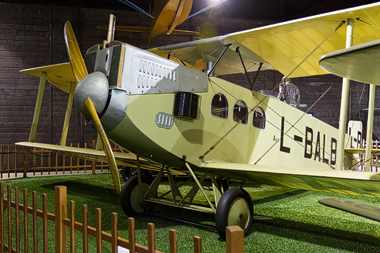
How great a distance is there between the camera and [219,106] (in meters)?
4.62

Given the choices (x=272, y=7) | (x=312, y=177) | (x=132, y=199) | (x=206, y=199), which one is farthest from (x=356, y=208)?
(x=272, y=7)

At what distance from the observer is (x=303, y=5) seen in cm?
1440

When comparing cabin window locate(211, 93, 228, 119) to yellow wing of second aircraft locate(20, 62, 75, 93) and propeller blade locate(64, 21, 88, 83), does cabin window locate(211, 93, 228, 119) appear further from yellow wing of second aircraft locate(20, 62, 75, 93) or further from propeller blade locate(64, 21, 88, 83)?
yellow wing of second aircraft locate(20, 62, 75, 93)

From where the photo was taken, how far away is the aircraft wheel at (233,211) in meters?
3.78

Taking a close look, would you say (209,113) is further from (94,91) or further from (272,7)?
(272,7)

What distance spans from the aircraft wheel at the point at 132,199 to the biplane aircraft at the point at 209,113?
0.6 inches

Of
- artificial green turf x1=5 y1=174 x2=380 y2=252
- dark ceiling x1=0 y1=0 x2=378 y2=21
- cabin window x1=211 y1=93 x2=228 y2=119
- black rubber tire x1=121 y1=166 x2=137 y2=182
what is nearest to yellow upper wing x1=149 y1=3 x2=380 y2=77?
cabin window x1=211 y1=93 x2=228 y2=119

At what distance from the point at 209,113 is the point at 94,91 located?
1.65m

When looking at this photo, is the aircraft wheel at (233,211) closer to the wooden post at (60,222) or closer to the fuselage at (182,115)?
the fuselage at (182,115)

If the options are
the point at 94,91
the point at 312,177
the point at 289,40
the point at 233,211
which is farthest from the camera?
the point at 289,40

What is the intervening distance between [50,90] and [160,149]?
9252 millimetres

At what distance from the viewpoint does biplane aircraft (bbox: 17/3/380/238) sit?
3.57 meters

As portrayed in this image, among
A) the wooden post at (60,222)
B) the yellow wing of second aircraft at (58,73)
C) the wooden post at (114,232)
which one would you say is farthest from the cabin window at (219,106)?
the yellow wing of second aircraft at (58,73)

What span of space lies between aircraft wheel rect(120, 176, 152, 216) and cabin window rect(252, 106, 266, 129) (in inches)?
80.6
